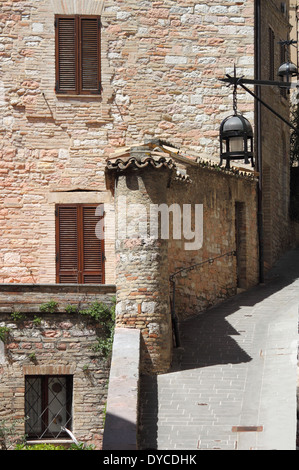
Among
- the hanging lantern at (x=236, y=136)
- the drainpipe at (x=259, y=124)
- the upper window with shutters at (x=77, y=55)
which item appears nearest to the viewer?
the hanging lantern at (x=236, y=136)

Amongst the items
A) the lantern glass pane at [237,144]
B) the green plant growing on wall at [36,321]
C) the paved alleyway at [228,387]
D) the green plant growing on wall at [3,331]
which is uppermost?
the lantern glass pane at [237,144]

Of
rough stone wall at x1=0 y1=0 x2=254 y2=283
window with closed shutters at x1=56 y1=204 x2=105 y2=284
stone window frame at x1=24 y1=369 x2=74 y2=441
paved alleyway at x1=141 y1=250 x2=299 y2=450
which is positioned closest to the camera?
paved alleyway at x1=141 y1=250 x2=299 y2=450

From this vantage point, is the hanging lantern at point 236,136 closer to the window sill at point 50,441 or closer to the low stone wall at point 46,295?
the low stone wall at point 46,295

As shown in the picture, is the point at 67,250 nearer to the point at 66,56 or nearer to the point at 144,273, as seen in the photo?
the point at 66,56

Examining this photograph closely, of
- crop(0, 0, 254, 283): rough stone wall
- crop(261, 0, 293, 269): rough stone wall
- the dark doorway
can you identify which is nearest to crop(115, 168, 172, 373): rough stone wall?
crop(0, 0, 254, 283): rough stone wall

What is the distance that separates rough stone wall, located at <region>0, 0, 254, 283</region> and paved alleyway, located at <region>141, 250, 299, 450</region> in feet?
11.3

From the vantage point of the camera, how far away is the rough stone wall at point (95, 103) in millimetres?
17234

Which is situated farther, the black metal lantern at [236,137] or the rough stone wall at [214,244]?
the rough stone wall at [214,244]

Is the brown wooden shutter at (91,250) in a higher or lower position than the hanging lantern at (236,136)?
lower

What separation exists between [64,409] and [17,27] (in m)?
7.69

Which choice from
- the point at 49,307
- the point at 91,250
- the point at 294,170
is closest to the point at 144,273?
the point at 49,307

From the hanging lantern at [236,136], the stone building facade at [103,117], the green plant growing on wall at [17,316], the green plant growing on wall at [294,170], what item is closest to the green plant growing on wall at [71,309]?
the green plant growing on wall at [17,316]

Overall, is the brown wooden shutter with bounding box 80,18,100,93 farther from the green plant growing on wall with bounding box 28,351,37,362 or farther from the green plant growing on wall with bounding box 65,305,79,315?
the green plant growing on wall with bounding box 28,351,37,362

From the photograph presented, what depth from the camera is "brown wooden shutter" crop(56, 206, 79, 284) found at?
56.1 ft
